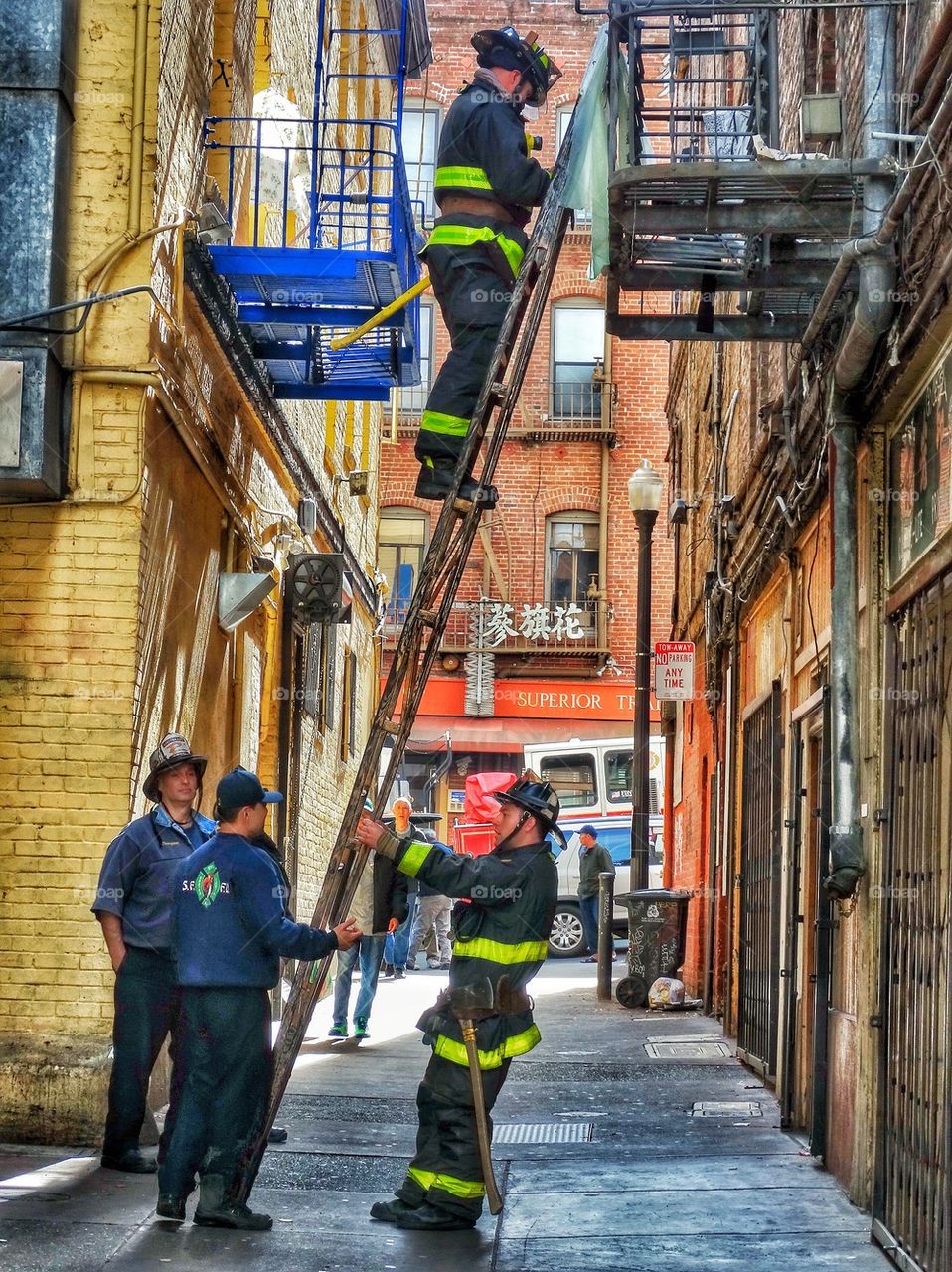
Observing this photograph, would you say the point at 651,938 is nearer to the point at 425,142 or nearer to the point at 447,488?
the point at 447,488

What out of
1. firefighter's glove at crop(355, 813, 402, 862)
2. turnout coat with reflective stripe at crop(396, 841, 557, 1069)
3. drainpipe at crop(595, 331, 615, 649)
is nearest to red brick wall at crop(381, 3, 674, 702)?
drainpipe at crop(595, 331, 615, 649)

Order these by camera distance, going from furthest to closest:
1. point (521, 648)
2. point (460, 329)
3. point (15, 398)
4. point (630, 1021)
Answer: point (521, 648)
point (630, 1021)
point (15, 398)
point (460, 329)

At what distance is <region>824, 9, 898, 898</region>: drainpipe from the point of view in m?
6.98

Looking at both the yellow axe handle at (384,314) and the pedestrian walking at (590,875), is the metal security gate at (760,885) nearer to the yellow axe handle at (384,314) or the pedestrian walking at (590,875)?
the yellow axe handle at (384,314)

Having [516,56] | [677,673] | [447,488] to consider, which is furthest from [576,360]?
[447,488]

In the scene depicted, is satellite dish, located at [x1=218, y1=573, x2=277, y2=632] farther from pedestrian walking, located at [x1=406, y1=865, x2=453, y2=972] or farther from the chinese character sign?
the chinese character sign

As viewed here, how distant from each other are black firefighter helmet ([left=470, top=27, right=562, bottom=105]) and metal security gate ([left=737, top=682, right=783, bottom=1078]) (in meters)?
5.06

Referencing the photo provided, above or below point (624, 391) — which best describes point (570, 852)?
below

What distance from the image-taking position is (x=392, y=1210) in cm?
698

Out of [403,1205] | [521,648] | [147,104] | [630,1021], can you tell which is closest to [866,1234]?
[403,1205]

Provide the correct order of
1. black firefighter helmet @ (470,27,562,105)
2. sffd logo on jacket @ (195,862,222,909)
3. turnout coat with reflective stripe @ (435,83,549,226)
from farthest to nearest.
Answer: black firefighter helmet @ (470,27,562,105)
turnout coat with reflective stripe @ (435,83,549,226)
sffd logo on jacket @ (195,862,222,909)

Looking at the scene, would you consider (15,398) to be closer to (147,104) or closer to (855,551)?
(147,104)

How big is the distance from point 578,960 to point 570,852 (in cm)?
166

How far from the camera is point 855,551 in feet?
25.7
